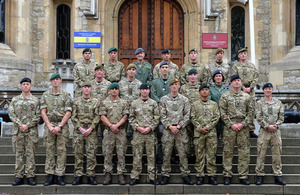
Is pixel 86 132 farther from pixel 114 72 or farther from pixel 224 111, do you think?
pixel 224 111

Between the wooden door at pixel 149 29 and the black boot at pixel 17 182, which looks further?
the wooden door at pixel 149 29

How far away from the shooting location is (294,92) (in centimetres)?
1046

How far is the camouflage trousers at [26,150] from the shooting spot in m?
7.50

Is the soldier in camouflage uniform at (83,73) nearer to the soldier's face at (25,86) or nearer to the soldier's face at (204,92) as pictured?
the soldier's face at (25,86)

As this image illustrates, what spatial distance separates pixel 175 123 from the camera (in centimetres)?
757

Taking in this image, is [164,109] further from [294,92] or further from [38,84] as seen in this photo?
[38,84]

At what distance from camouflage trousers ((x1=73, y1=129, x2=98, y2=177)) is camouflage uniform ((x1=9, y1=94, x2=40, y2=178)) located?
81 centimetres

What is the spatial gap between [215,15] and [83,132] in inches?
293

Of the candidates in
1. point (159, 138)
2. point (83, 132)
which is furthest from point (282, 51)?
point (83, 132)

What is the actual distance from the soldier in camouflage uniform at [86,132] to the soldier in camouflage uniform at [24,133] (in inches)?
30.4

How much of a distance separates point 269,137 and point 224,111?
0.97 meters

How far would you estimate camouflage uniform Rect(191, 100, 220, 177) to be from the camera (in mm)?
7508

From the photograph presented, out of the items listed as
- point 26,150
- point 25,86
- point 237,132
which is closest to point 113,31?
point 25,86

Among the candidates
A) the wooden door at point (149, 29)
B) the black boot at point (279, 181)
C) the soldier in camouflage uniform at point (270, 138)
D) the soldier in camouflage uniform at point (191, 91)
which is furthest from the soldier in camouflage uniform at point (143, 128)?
the wooden door at point (149, 29)
